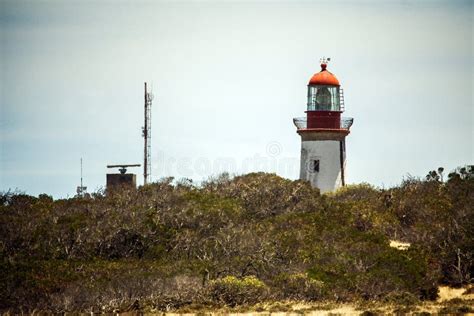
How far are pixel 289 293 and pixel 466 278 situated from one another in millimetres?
6640

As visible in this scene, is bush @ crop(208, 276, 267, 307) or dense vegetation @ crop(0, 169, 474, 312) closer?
dense vegetation @ crop(0, 169, 474, 312)

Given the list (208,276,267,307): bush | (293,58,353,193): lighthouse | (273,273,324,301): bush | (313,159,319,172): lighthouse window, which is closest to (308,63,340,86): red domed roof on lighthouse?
(293,58,353,193): lighthouse

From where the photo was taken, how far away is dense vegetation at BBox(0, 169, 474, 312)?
96.2ft

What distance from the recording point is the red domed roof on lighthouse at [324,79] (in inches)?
1748

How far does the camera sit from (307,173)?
45.0 metres

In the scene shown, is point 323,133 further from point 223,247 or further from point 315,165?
point 223,247

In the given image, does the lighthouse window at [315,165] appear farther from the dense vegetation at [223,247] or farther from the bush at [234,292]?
the bush at [234,292]

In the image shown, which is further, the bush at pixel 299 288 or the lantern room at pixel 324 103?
the lantern room at pixel 324 103

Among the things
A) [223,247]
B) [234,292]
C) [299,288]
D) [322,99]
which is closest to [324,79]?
[322,99]

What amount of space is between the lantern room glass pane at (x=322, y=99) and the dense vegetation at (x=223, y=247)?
5651 mm

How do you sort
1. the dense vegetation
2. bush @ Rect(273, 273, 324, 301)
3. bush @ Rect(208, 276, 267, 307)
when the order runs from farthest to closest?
bush @ Rect(273, 273, 324, 301)
bush @ Rect(208, 276, 267, 307)
the dense vegetation

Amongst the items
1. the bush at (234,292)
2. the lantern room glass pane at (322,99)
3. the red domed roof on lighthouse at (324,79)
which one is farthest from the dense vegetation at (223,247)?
the red domed roof on lighthouse at (324,79)

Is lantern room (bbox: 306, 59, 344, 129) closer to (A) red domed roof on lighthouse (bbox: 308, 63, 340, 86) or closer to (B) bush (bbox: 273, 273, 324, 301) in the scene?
(A) red domed roof on lighthouse (bbox: 308, 63, 340, 86)

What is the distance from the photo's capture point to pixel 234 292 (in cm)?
2967
